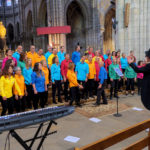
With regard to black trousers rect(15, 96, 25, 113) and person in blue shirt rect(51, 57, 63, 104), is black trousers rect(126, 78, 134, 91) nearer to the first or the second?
person in blue shirt rect(51, 57, 63, 104)

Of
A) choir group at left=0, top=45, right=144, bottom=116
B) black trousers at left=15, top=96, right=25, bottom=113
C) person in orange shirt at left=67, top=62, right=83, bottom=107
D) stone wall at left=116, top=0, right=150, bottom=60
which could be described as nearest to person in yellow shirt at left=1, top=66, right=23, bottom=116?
choir group at left=0, top=45, right=144, bottom=116

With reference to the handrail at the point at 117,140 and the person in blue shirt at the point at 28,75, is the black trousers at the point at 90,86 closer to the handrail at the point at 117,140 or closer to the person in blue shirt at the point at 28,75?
the person in blue shirt at the point at 28,75

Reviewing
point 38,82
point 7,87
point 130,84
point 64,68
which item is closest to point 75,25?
point 130,84

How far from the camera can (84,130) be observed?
459cm

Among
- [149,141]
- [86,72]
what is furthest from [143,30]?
[149,141]

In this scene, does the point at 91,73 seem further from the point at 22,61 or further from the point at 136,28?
the point at 136,28

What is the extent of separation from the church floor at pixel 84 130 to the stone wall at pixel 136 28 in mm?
5271

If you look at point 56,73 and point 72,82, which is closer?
point 72,82

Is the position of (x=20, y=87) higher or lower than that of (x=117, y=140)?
higher

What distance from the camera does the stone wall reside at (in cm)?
1008

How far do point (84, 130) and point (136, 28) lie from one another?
7660 millimetres

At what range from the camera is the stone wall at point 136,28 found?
10078 millimetres

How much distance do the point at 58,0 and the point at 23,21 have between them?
45.8ft

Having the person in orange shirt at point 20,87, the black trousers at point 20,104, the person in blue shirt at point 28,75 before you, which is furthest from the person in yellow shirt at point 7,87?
the person in blue shirt at point 28,75
